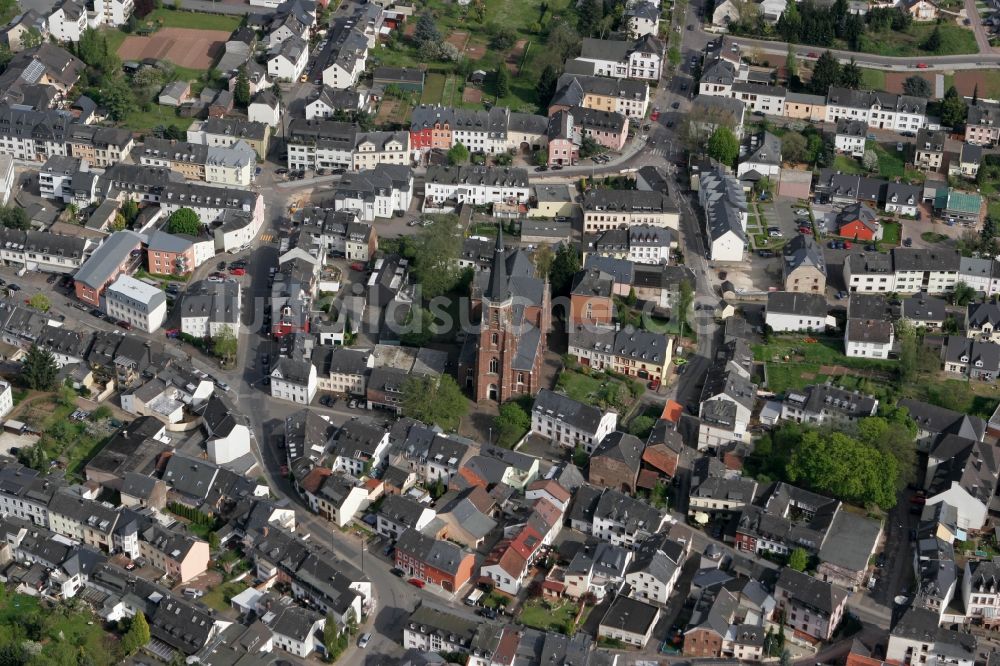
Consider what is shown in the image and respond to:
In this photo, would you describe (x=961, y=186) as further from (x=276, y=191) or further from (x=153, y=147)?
(x=153, y=147)

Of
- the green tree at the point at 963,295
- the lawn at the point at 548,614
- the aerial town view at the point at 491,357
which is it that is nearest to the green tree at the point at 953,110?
the aerial town view at the point at 491,357

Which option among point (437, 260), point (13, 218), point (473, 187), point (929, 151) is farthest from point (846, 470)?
point (13, 218)

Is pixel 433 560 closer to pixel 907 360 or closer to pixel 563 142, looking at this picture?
pixel 907 360

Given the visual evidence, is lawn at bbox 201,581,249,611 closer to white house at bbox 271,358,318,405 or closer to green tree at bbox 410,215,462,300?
white house at bbox 271,358,318,405

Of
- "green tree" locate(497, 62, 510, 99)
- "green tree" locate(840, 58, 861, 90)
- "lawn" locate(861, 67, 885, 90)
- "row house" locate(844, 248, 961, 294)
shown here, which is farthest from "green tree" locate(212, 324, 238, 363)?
"lawn" locate(861, 67, 885, 90)

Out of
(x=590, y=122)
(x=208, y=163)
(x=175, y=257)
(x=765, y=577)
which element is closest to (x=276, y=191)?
(x=208, y=163)

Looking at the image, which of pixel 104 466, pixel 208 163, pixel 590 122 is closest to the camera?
pixel 104 466
